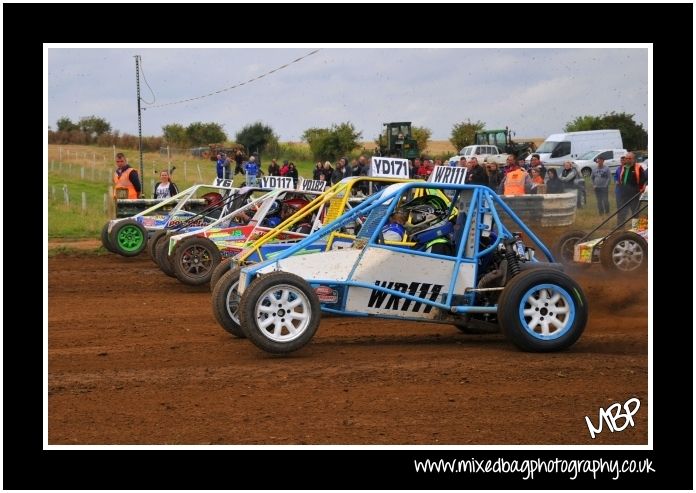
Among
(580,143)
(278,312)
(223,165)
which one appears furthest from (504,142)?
(278,312)

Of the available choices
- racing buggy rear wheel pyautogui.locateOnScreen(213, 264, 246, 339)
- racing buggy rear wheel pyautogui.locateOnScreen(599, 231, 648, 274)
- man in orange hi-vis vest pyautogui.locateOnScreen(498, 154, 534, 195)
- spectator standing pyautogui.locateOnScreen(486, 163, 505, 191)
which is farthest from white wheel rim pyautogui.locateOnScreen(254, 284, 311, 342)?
spectator standing pyautogui.locateOnScreen(486, 163, 505, 191)

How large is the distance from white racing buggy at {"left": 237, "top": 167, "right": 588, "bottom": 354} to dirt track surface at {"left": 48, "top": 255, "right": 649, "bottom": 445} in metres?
0.27

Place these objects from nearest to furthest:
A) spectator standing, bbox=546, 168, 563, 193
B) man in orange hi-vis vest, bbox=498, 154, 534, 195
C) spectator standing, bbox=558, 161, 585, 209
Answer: man in orange hi-vis vest, bbox=498, 154, 534, 195
spectator standing, bbox=558, 161, 585, 209
spectator standing, bbox=546, 168, 563, 193

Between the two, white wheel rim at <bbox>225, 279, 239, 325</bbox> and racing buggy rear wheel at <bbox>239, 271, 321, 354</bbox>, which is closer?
racing buggy rear wheel at <bbox>239, 271, 321, 354</bbox>

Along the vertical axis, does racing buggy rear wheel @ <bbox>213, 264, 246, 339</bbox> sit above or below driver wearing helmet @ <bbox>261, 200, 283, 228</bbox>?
below

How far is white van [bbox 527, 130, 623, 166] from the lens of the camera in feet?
115

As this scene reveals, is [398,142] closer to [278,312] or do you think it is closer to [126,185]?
[126,185]

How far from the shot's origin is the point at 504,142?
38.7m

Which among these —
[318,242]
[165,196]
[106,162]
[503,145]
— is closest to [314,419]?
[318,242]

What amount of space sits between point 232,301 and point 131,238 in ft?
29.6

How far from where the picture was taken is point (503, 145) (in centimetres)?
3872

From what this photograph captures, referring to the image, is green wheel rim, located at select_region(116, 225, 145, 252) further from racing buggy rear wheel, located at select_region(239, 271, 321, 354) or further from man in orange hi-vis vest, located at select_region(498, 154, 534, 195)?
racing buggy rear wheel, located at select_region(239, 271, 321, 354)

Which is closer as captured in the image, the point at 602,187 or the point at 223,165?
the point at 602,187

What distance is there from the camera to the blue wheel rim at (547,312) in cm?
845
